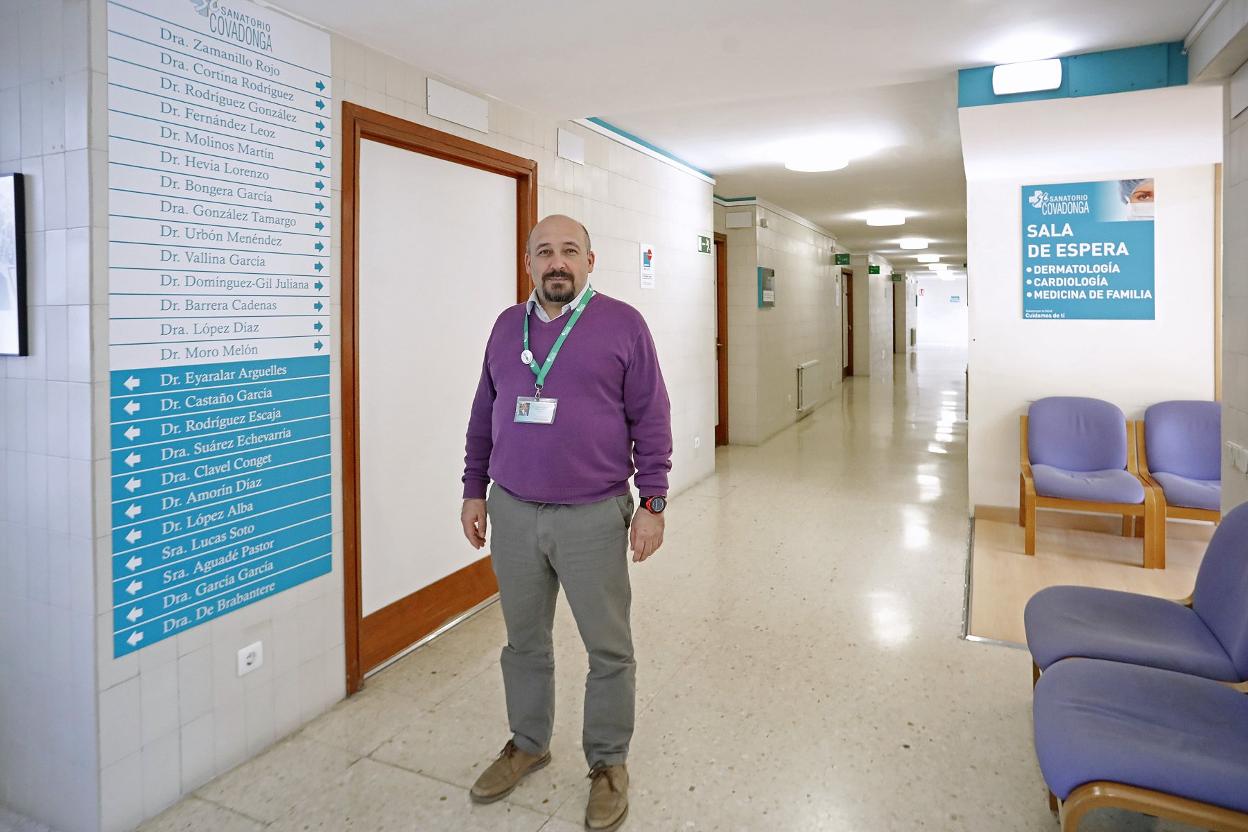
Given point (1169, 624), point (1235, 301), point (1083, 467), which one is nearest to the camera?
point (1169, 624)

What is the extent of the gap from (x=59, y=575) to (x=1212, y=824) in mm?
2722

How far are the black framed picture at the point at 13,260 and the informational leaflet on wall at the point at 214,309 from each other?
0.28 m

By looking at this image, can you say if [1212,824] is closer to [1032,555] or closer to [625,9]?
[625,9]

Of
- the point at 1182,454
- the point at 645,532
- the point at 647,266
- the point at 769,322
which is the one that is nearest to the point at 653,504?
the point at 645,532

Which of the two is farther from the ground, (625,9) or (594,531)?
(625,9)

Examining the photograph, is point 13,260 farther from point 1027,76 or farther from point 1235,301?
point 1235,301

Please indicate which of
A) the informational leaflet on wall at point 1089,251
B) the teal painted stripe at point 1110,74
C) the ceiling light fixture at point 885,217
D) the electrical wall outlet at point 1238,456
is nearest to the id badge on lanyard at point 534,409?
the electrical wall outlet at point 1238,456

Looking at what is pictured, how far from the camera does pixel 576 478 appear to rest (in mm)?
2061

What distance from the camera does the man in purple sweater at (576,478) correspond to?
2078 mm

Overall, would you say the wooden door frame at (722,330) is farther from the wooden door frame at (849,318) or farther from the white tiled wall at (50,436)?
the wooden door frame at (849,318)

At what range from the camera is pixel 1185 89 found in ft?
10.5

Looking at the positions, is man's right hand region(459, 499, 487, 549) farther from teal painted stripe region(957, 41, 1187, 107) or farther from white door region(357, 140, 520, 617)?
teal painted stripe region(957, 41, 1187, 107)

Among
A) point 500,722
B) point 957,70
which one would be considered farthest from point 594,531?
point 957,70

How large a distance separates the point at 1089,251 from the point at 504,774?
467cm
